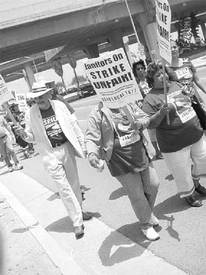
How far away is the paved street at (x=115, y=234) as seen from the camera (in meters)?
4.39

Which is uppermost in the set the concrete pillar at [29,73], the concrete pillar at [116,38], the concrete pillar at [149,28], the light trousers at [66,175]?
the light trousers at [66,175]

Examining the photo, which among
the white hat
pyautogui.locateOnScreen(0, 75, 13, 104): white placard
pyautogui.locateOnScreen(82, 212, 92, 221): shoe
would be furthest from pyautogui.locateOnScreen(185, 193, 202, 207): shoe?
pyautogui.locateOnScreen(0, 75, 13, 104): white placard

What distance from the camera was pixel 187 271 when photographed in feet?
13.1

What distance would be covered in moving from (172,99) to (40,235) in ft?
8.34

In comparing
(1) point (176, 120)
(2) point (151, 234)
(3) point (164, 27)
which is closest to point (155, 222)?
(2) point (151, 234)

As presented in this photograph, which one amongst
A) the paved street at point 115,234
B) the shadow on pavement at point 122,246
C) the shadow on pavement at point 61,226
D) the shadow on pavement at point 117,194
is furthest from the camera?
the shadow on pavement at point 117,194

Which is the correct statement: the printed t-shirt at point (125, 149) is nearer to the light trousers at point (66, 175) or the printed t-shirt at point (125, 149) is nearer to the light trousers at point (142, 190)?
the light trousers at point (142, 190)

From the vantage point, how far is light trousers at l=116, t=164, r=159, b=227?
4789mm

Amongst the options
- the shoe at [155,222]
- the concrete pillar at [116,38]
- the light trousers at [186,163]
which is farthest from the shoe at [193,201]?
the concrete pillar at [116,38]

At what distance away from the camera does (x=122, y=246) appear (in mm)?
4992

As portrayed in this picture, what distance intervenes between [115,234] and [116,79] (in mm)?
1834

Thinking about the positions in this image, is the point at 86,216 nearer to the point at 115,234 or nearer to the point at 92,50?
the point at 115,234

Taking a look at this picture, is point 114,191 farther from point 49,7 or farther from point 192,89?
point 49,7

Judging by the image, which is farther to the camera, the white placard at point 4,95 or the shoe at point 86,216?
the white placard at point 4,95
